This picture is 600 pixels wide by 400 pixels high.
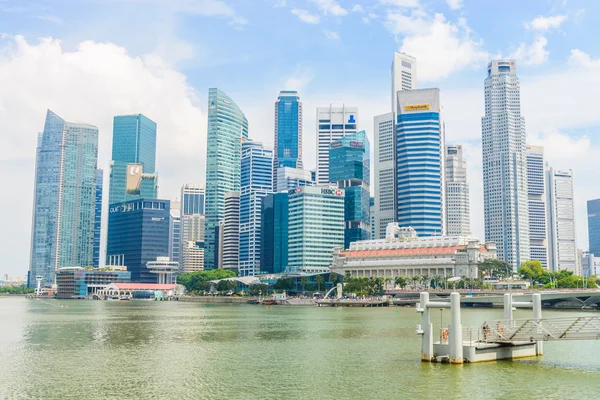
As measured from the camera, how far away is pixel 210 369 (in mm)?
58281

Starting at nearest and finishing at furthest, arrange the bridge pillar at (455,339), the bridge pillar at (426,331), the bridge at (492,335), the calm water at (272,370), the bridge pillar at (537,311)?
1. the calm water at (272,370)
2. the bridge pillar at (455,339)
3. the bridge at (492,335)
4. the bridge pillar at (426,331)
5. the bridge pillar at (537,311)

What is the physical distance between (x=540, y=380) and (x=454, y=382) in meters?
6.74

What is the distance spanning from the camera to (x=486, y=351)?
56750 mm

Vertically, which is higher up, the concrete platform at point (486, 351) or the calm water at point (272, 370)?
the concrete platform at point (486, 351)

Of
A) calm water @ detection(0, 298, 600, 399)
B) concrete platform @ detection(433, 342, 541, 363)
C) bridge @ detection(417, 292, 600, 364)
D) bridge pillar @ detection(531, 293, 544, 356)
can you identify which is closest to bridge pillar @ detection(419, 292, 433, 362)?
bridge @ detection(417, 292, 600, 364)

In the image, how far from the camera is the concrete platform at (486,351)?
183 feet

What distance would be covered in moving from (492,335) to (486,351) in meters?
2.66

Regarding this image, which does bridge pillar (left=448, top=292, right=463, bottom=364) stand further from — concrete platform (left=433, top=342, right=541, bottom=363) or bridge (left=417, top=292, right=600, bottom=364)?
concrete platform (left=433, top=342, right=541, bottom=363)

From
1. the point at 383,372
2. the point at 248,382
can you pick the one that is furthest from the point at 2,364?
the point at 383,372

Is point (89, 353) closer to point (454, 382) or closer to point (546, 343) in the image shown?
point (454, 382)

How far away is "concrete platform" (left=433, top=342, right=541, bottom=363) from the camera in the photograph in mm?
55750

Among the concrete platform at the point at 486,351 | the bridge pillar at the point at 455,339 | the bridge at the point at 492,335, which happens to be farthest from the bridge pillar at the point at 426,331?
the bridge pillar at the point at 455,339

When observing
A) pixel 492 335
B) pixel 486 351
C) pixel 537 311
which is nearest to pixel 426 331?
pixel 486 351

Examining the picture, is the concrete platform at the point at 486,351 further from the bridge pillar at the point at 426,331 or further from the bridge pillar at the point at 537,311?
the bridge pillar at the point at 537,311
